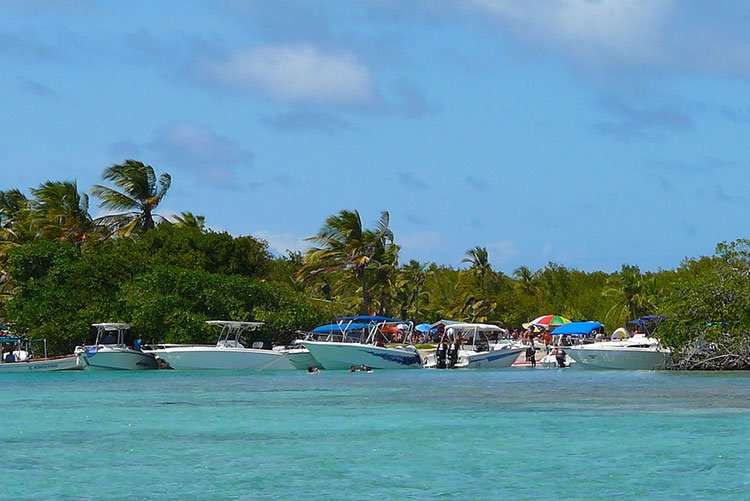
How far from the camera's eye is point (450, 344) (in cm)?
5569

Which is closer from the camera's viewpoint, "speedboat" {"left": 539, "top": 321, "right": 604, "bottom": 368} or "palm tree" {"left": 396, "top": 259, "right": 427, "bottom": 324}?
"speedboat" {"left": 539, "top": 321, "right": 604, "bottom": 368}

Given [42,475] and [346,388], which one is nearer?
[42,475]

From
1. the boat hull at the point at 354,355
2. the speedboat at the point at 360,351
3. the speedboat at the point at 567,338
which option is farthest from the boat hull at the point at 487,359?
the boat hull at the point at 354,355

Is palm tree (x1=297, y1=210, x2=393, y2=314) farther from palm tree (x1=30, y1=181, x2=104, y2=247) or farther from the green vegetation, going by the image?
palm tree (x1=30, y1=181, x2=104, y2=247)

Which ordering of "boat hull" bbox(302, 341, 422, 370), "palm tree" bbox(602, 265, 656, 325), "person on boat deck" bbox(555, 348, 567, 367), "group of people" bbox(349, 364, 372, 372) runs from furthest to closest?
"palm tree" bbox(602, 265, 656, 325) < "person on boat deck" bbox(555, 348, 567, 367) < "boat hull" bbox(302, 341, 422, 370) < "group of people" bbox(349, 364, 372, 372)

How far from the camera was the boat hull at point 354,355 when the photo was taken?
5056cm

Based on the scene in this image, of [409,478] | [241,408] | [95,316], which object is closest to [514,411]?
[241,408]

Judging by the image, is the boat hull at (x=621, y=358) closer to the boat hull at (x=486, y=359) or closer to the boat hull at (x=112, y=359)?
the boat hull at (x=486, y=359)

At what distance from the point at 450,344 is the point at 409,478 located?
38096mm

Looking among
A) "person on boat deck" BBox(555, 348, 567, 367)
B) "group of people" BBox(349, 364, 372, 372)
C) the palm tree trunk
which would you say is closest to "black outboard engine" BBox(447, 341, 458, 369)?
"group of people" BBox(349, 364, 372, 372)

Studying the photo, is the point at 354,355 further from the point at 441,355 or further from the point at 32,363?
the point at 32,363

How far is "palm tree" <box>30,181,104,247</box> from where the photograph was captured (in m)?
65.2

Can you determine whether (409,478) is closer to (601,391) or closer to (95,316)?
(601,391)

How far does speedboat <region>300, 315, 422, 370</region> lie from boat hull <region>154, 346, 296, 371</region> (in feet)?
7.52
